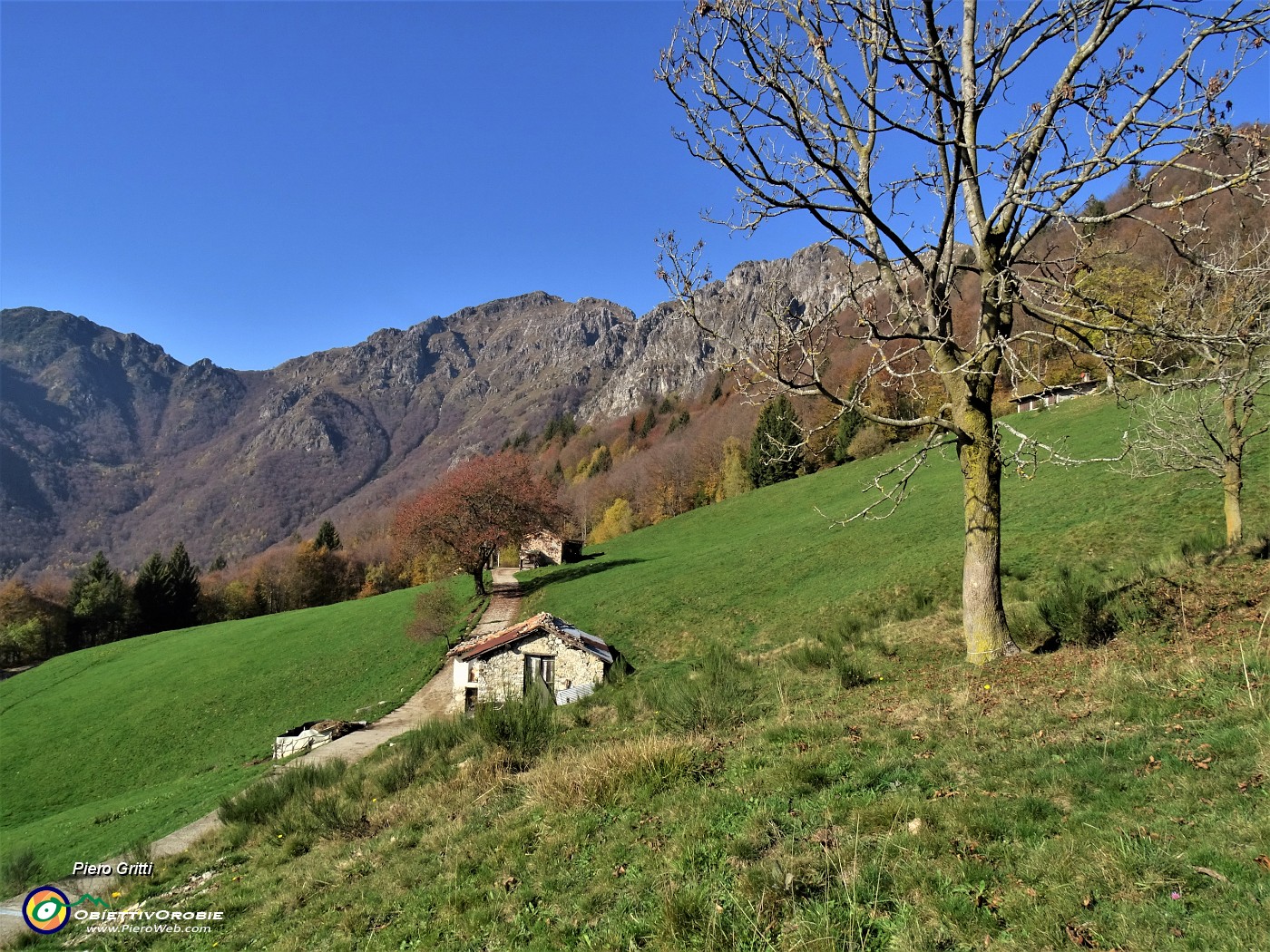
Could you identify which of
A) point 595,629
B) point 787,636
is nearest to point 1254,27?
point 787,636

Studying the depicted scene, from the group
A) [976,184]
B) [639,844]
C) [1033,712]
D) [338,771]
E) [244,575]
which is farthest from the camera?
[244,575]

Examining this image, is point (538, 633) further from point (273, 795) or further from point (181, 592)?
point (181, 592)

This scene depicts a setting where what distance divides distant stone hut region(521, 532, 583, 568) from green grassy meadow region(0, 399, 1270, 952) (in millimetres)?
46498

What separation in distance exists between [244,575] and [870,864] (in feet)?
350

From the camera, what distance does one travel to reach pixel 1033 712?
714cm

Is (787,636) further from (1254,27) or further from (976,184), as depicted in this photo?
(1254,27)

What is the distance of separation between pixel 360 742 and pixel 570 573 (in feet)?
93.1

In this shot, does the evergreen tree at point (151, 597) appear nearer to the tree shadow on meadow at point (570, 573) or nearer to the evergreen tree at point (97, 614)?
the evergreen tree at point (97, 614)

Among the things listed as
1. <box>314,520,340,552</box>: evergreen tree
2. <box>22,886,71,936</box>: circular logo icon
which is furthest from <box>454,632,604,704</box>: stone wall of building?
<box>314,520,340,552</box>: evergreen tree

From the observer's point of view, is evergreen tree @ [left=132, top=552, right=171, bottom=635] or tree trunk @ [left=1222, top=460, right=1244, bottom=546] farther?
evergreen tree @ [left=132, top=552, right=171, bottom=635]

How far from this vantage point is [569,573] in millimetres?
51656

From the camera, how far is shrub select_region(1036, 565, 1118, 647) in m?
10.5

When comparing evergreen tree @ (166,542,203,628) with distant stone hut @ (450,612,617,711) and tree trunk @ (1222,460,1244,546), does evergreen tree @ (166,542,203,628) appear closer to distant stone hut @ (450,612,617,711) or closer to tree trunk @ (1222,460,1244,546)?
distant stone hut @ (450,612,617,711)

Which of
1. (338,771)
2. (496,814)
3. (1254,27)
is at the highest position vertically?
(1254,27)
